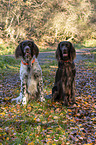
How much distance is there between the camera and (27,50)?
4.21 metres

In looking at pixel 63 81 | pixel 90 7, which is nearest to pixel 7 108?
pixel 63 81

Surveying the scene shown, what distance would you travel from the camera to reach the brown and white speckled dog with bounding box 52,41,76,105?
4371mm

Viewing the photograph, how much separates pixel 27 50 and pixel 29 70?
1.72 ft

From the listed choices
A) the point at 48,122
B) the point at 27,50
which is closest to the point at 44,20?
the point at 27,50

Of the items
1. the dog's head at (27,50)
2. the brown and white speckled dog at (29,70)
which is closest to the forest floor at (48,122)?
the brown and white speckled dog at (29,70)

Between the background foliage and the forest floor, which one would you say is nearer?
the forest floor

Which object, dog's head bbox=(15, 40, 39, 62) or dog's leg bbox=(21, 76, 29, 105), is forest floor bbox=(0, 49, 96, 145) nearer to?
dog's leg bbox=(21, 76, 29, 105)

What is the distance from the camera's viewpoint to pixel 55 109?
4.77 meters

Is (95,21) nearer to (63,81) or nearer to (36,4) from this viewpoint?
(36,4)

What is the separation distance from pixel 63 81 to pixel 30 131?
1.58m

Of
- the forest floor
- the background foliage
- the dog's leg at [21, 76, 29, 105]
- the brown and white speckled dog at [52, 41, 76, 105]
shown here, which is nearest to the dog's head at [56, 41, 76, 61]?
the brown and white speckled dog at [52, 41, 76, 105]

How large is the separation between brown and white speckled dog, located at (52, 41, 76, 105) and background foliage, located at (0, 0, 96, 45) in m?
15.5

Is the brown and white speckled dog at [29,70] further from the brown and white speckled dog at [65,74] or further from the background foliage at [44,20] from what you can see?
the background foliage at [44,20]

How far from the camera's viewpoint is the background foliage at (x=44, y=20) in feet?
66.2
